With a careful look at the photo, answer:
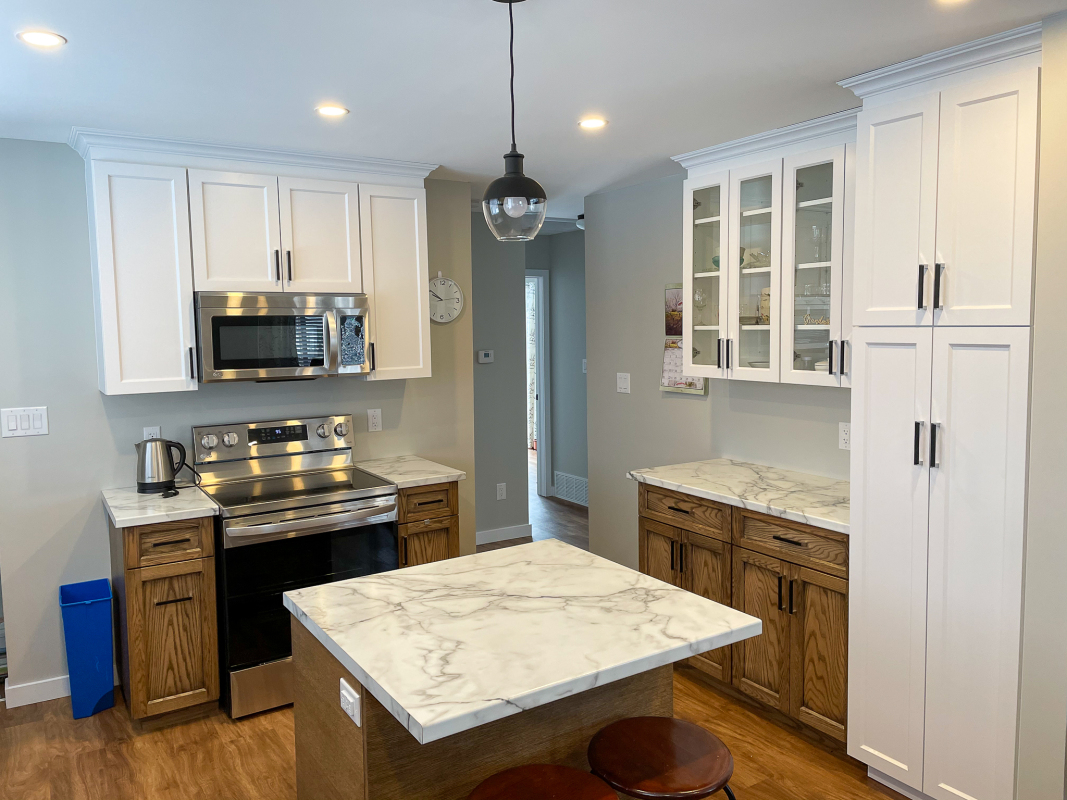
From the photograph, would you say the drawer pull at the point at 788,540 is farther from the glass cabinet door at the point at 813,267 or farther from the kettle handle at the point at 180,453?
the kettle handle at the point at 180,453

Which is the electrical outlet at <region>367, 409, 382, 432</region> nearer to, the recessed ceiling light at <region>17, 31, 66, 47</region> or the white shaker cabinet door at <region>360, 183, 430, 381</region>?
the white shaker cabinet door at <region>360, 183, 430, 381</region>

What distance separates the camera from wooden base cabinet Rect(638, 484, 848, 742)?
110 inches

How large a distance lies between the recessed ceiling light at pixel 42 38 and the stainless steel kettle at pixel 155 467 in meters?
1.64

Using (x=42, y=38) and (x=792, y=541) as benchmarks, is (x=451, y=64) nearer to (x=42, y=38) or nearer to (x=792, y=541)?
(x=42, y=38)

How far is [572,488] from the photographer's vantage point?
269 inches

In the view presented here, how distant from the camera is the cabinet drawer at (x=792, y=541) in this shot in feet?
9.01

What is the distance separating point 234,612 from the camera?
124 inches

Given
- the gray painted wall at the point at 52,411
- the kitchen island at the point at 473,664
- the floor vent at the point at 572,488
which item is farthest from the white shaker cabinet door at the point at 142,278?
the floor vent at the point at 572,488

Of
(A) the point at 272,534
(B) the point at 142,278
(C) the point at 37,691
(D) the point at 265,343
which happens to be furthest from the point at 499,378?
(C) the point at 37,691

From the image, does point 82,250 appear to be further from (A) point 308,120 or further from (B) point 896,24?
(B) point 896,24

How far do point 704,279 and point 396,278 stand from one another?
150 cm

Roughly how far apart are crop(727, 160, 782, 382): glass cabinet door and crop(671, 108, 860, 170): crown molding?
85 mm

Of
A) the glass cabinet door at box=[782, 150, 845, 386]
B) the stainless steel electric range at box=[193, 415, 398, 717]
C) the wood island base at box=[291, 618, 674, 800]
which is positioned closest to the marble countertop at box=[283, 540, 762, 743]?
the wood island base at box=[291, 618, 674, 800]

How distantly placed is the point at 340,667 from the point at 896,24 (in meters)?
2.23
